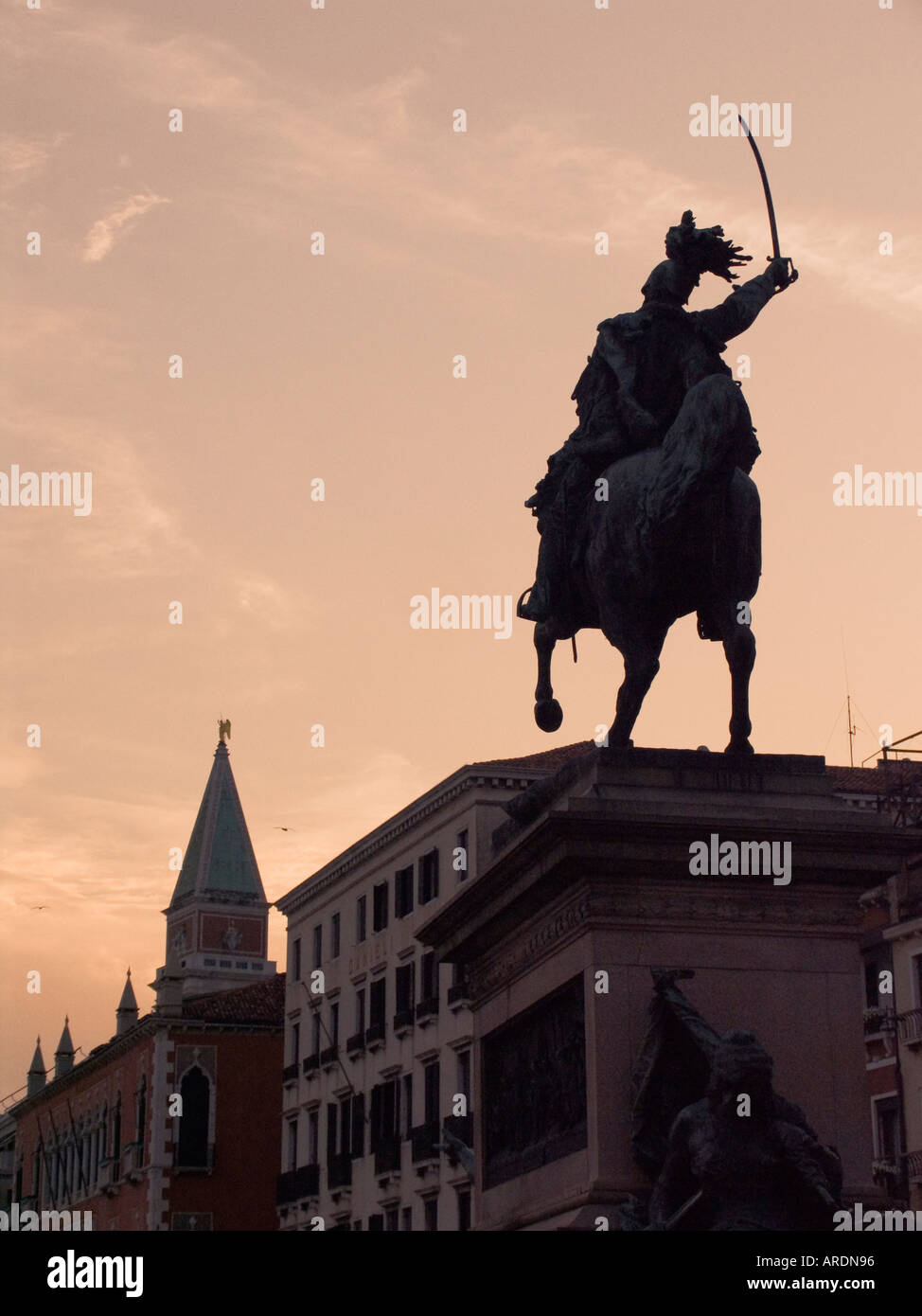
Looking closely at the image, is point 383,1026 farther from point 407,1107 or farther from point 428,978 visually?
point 428,978

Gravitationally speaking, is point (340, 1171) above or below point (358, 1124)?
below

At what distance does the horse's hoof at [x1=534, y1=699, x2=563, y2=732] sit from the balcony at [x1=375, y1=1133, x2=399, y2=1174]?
51.8 m

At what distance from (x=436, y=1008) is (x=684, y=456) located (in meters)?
51.5

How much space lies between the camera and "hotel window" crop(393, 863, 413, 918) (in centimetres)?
6700

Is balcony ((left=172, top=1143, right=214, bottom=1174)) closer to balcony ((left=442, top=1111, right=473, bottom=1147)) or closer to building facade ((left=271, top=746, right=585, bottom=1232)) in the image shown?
building facade ((left=271, top=746, right=585, bottom=1232))

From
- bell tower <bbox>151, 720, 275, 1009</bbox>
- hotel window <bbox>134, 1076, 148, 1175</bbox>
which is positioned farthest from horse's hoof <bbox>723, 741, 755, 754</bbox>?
bell tower <bbox>151, 720, 275, 1009</bbox>

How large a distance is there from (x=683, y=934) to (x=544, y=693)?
256cm

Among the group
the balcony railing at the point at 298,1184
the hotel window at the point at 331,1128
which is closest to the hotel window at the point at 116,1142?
the balcony railing at the point at 298,1184

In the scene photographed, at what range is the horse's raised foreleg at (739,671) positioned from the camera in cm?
1176

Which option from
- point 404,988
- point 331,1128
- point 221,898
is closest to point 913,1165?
point 404,988

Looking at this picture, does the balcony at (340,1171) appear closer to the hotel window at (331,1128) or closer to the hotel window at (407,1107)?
the hotel window at (331,1128)

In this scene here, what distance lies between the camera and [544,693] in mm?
13047
